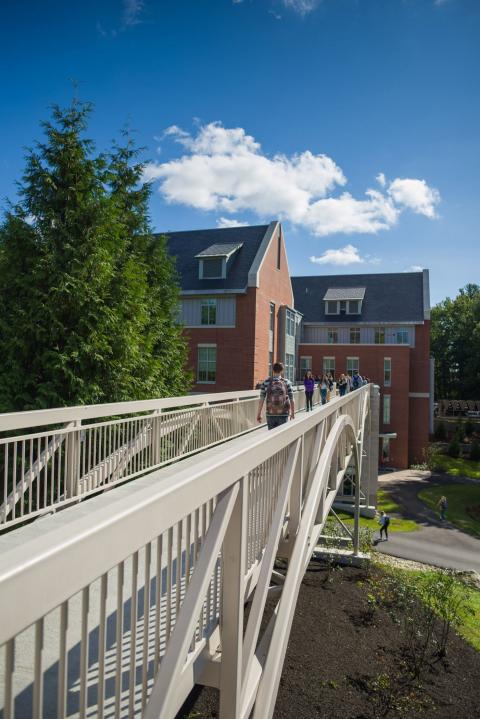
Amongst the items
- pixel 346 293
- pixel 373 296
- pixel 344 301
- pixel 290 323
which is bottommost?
pixel 290 323

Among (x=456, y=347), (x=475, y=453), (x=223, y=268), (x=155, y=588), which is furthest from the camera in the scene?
(x=456, y=347)

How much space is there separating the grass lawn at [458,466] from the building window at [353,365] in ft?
36.4

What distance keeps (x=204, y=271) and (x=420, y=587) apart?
22.2m

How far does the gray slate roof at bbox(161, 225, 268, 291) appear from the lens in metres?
30.6

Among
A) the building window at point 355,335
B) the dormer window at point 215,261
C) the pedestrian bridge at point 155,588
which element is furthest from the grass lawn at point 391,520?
the pedestrian bridge at point 155,588

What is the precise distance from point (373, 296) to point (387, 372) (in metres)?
9.12

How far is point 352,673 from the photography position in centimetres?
1052

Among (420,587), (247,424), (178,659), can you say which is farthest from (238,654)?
(420,587)

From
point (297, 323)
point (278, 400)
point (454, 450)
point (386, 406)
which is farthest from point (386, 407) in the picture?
point (278, 400)

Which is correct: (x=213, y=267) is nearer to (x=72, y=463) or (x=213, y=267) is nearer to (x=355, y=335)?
(x=355, y=335)

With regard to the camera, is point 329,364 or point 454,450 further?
point 454,450

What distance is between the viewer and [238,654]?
301cm

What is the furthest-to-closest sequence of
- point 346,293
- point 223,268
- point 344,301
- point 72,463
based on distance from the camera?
point 346,293 → point 344,301 → point 223,268 → point 72,463

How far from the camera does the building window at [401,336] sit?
147ft
